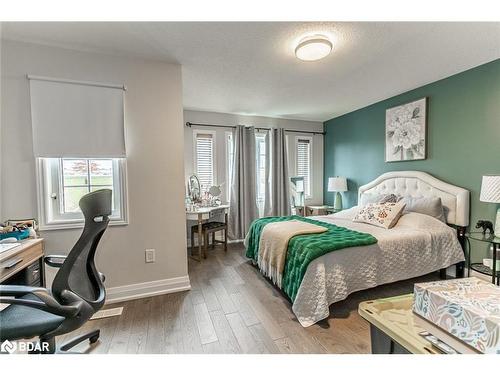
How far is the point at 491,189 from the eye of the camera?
217 centimetres

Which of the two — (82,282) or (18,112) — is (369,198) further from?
(18,112)

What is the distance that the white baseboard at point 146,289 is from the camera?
88.6 inches

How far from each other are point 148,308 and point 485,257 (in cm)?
356

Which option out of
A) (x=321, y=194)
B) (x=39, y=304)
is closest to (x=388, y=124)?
(x=321, y=194)

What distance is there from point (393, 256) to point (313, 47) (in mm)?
2052

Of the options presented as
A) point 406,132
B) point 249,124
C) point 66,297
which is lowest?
point 66,297

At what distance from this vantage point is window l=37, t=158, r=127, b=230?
208 cm

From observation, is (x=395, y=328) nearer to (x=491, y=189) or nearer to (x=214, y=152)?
(x=491, y=189)

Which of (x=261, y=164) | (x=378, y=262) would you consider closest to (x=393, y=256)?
(x=378, y=262)

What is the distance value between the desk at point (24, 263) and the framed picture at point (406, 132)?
427cm

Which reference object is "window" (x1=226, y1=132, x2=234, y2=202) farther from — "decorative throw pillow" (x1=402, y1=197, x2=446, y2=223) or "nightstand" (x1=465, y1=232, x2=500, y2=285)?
"nightstand" (x1=465, y1=232, x2=500, y2=285)

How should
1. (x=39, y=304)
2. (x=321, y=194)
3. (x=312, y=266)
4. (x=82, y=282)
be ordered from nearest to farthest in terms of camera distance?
(x=39, y=304) → (x=82, y=282) → (x=312, y=266) → (x=321, y=194)

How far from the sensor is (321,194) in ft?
16.9

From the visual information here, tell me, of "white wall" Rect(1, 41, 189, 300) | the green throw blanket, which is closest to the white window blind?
"white wall" Rect(1, 41, 189, 300)
